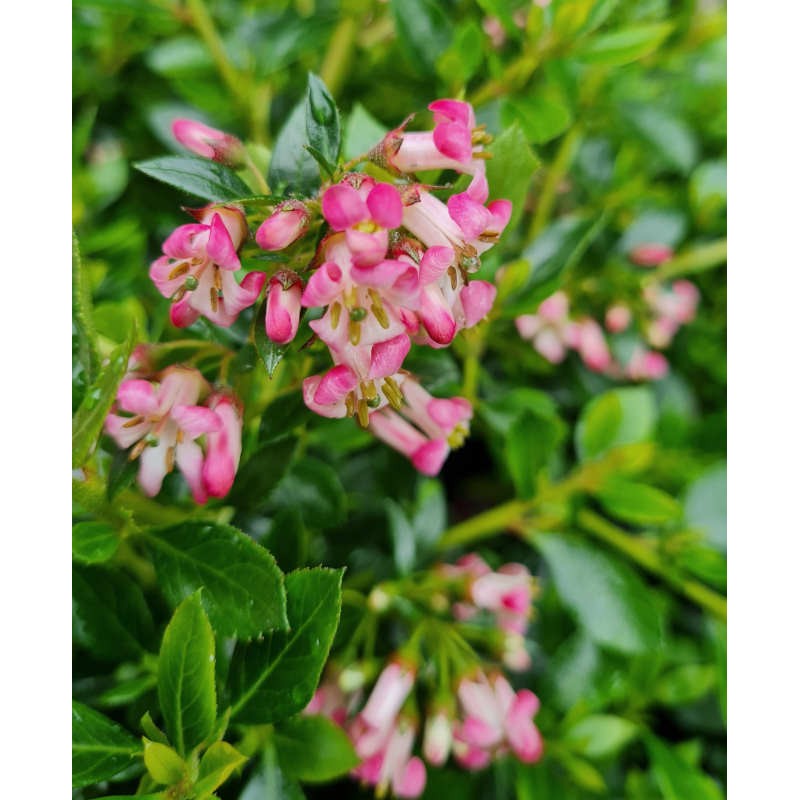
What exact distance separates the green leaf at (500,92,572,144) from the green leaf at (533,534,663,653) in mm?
353

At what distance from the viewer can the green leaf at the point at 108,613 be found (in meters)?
0.52

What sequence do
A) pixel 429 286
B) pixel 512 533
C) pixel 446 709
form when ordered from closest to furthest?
pixel 429 286 < pixel 446 709 < pixel 512 533

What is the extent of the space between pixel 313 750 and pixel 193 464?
206mm

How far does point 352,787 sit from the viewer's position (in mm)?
648

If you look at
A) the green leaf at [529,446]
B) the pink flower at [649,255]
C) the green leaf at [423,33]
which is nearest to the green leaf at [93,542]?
the green leaf at [529,446]

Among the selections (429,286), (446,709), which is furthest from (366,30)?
(446,709)

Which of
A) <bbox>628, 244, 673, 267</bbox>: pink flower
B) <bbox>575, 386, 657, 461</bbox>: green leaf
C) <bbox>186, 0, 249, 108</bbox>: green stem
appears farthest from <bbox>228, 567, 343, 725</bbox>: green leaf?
<bbox>628, 244, 673, 267</bbox>: pink flower

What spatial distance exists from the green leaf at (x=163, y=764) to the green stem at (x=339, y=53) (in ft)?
1.93

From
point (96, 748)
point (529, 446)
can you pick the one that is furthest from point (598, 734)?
point (96, 748)

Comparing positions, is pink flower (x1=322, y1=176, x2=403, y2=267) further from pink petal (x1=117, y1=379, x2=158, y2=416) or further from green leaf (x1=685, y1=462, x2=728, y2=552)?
green leaf (x1=685, y1=462, x2=728, y2=552)

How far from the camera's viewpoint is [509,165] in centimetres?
50
